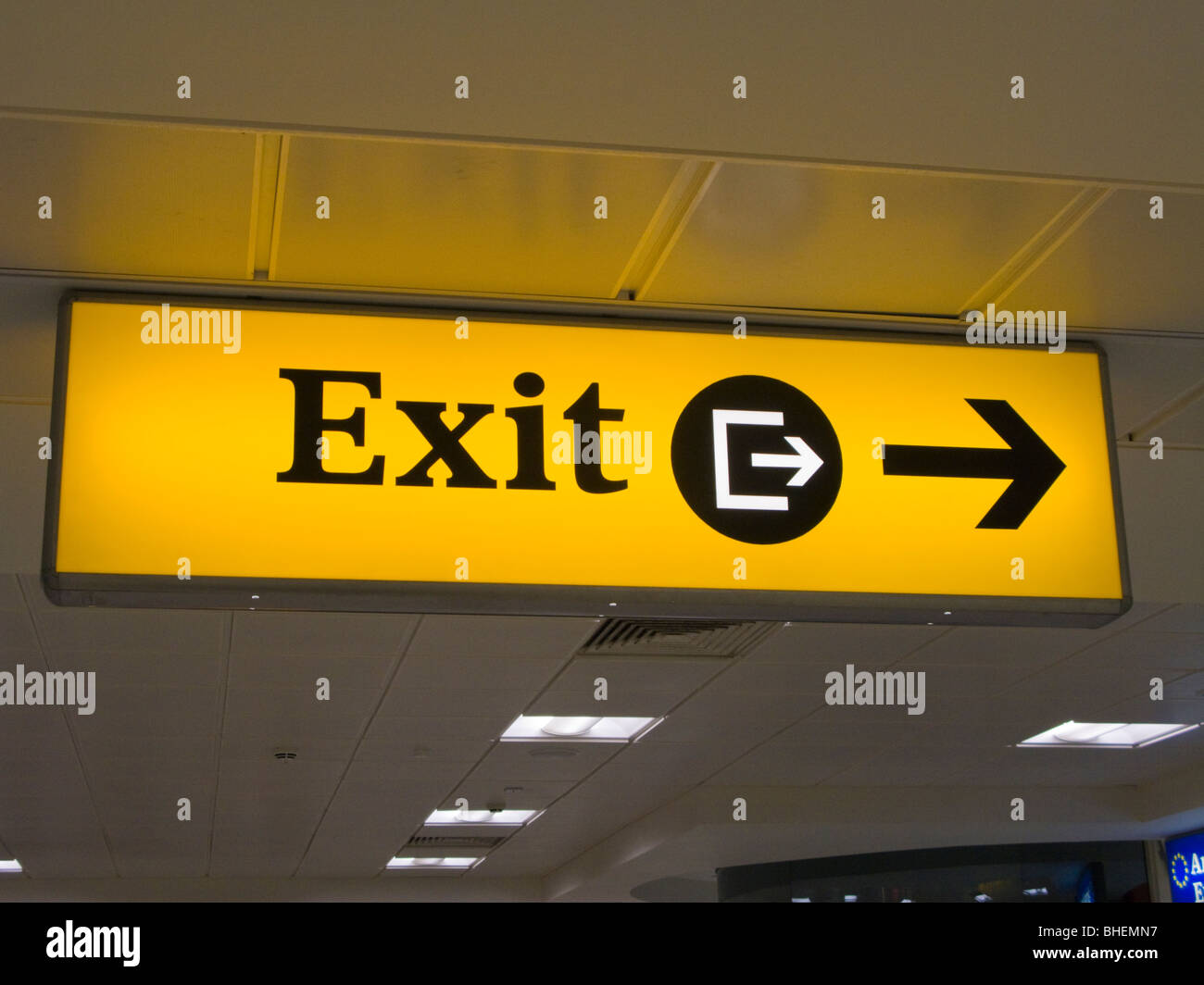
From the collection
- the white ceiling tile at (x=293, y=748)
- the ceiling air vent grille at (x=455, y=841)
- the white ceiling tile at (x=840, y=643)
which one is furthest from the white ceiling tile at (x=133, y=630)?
the ceiling air vent grille at (x=455, y=841)

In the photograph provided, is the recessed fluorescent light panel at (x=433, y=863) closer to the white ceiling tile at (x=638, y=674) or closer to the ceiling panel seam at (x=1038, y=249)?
the white ceiling tile at (x=638, y=674)

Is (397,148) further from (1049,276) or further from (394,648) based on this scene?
(394,648)

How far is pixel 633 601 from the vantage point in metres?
2.14

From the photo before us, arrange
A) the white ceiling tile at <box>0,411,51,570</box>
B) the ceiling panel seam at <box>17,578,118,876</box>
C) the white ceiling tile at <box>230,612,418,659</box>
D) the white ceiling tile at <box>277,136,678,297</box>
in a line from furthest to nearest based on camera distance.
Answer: the white ceiling tile at <box>230,612,418,659</box>
the ceiling panel seam at <box>17,578,118,876</box>
the white ceiling tile at <box>0,411,51,570</box>
the white ceiling tile at <box>277,136,678,297</box>

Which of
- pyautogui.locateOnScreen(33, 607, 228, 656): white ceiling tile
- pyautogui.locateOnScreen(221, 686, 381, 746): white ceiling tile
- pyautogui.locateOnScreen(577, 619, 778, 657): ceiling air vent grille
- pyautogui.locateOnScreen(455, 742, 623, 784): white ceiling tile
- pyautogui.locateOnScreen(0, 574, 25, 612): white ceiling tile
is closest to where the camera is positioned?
pyautogui.locateOnScreen(0, 574, 25, 612): white ceiling tile

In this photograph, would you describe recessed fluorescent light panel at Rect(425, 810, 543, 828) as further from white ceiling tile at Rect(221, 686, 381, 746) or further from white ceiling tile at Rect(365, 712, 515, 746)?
white ceiling tile at Rect(221, 686, 381, 746)

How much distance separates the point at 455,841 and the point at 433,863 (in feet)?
4.67

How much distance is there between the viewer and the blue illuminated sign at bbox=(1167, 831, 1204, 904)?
10.1 metres

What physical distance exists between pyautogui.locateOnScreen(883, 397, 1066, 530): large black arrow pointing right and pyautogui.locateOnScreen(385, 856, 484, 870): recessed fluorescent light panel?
1016 centimetres

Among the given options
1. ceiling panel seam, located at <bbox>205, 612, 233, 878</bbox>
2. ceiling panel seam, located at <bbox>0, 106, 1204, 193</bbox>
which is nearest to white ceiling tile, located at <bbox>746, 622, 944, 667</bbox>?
ceiling panel seam, located at <bbox>205, 612, 233, 878</bbox>

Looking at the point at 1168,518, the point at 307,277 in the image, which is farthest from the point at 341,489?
the point at 1168,518

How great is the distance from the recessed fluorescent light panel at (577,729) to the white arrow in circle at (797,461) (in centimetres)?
519

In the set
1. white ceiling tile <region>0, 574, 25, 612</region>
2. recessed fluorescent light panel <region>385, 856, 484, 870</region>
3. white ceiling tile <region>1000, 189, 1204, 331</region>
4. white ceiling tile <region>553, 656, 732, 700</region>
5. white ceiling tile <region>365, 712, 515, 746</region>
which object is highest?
white ceiling tile <region>1000, 189, 1204, 331</region>

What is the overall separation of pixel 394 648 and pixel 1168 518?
3.23 metres
